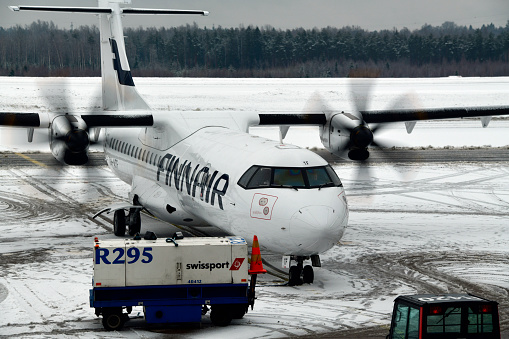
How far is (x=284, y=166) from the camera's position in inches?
677

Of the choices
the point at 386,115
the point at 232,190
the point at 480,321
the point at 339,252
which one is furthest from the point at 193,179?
the point at 480,321

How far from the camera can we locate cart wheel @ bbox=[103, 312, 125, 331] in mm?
13883

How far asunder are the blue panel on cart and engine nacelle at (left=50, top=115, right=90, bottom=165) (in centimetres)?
822

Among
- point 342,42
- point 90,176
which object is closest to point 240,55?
point 342,42

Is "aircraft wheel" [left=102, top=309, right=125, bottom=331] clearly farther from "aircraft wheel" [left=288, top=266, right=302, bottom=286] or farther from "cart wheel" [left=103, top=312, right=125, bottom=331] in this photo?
"aircraft wheel" [left=288, top=266, right=302, bottom=286]

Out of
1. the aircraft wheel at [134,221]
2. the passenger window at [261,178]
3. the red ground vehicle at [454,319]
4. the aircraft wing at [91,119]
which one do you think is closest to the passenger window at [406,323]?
the red ground vehicle at [454,319]

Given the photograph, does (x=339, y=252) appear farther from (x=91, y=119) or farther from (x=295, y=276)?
(x=91, y=119)

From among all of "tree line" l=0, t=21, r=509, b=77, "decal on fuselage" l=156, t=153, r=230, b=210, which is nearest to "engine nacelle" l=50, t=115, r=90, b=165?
"decal on fuselage" l=156, t=153, r=230, b=210

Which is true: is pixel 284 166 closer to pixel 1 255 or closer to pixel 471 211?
pixel 1 255

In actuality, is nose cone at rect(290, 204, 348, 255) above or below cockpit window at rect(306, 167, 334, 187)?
below

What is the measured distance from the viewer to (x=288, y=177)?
55.8 feet

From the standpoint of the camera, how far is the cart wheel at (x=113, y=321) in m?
13.9

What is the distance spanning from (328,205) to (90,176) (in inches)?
883

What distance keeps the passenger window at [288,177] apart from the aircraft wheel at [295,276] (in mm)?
1975
